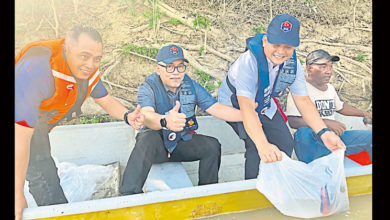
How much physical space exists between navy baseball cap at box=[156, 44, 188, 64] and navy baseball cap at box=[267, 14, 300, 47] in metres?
0.68

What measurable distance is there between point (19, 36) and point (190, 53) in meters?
1.20

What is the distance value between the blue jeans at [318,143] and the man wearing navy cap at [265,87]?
0.06 metres

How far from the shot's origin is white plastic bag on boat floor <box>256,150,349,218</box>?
2.33 meters

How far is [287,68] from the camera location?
2625mm

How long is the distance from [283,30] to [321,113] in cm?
80

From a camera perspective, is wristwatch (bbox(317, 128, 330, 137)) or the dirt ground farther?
wristwatch (bbox(317, 128, 330, 137))

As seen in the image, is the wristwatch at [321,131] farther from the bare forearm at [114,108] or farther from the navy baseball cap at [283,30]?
the bare forearm at [114,108]

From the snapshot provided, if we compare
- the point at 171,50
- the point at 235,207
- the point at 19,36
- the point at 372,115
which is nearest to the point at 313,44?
the point at 372,115

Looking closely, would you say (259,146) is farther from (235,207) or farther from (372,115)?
(372,115)

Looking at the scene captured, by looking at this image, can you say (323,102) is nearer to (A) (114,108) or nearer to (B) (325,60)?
(B) (325,60)

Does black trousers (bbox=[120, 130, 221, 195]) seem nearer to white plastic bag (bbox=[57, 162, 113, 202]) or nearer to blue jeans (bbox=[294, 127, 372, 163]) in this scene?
white plastic bag (bbox=[57, 162, 113, 202])

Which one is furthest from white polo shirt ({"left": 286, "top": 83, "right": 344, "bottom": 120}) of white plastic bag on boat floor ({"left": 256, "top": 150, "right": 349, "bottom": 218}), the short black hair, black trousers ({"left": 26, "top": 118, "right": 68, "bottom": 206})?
black trousers ({"left": 26, "top": 118, "right": 68, "bottom": 206})

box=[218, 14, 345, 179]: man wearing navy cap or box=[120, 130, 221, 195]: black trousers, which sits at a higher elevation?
box=[218, 14, 345, 179]: man wearing navy cap

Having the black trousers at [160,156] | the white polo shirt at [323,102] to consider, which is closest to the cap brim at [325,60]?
the white polo shirt at [323,102]
